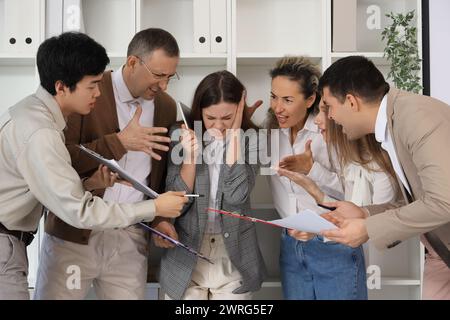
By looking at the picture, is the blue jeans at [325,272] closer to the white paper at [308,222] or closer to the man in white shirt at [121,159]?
the white paper at [308,222]

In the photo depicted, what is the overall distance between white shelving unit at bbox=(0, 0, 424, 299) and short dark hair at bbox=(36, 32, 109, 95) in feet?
3.04

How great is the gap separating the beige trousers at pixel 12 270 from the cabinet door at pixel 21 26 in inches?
51.6

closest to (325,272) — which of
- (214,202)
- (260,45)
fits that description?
(214,202)

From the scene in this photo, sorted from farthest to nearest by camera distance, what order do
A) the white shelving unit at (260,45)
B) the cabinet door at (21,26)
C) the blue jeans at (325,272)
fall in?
the white shelving unit at (260,45)
the cabinet door at (21,26)
the blue jeans at (325,272)

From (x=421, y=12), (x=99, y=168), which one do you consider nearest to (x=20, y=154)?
(x=99, y=168)

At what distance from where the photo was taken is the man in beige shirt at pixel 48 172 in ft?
6.56

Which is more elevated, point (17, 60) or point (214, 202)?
point (17, 60)

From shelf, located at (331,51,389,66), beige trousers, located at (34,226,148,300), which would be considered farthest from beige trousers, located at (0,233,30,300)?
shelf, located at (331,51,389,66)

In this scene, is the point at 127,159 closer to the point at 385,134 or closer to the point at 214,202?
the point at 214,202

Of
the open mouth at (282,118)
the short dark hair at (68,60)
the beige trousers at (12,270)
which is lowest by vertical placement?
the beige trousers at (12,270)

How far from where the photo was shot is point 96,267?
2496 millimetres

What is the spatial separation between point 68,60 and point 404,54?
5.60 ft

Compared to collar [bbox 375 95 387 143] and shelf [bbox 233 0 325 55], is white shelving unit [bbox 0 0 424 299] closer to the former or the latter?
shelf [bbox 233 0 325 55]

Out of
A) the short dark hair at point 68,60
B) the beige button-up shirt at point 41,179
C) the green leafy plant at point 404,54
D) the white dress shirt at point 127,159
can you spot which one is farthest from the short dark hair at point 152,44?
the green leafy plant at point 404,54
